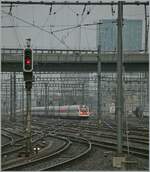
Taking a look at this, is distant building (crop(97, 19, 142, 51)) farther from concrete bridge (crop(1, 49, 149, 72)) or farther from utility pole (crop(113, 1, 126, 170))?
utility pole (crop(113, 1, 126, 170))

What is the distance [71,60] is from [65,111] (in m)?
18.0

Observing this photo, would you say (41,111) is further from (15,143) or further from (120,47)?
(120,47)

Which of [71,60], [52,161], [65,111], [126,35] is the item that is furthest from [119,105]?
[65,111]

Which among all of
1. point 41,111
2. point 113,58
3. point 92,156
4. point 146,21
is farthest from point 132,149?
point 41,111

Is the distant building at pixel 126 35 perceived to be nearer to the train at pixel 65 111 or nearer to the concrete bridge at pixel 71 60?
the concrete bridge at pixel 71 60

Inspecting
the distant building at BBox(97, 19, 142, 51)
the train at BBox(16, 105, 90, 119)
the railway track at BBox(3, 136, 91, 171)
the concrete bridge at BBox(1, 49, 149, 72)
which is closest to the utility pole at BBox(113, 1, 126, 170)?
the railway track at BBox(3, 136, 91, 171)

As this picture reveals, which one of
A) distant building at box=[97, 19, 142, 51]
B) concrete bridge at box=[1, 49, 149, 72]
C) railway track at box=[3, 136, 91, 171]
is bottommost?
railway track at box=[3, 136, 91, 171]

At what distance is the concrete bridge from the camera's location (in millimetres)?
43719

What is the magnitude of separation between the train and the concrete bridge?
11611 mm

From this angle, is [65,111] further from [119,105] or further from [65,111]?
[119,105]

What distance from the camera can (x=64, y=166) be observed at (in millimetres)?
13562

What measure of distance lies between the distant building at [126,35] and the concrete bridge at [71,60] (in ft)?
3.96

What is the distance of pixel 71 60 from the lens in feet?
147

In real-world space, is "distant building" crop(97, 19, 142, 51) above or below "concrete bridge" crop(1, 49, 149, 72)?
above
